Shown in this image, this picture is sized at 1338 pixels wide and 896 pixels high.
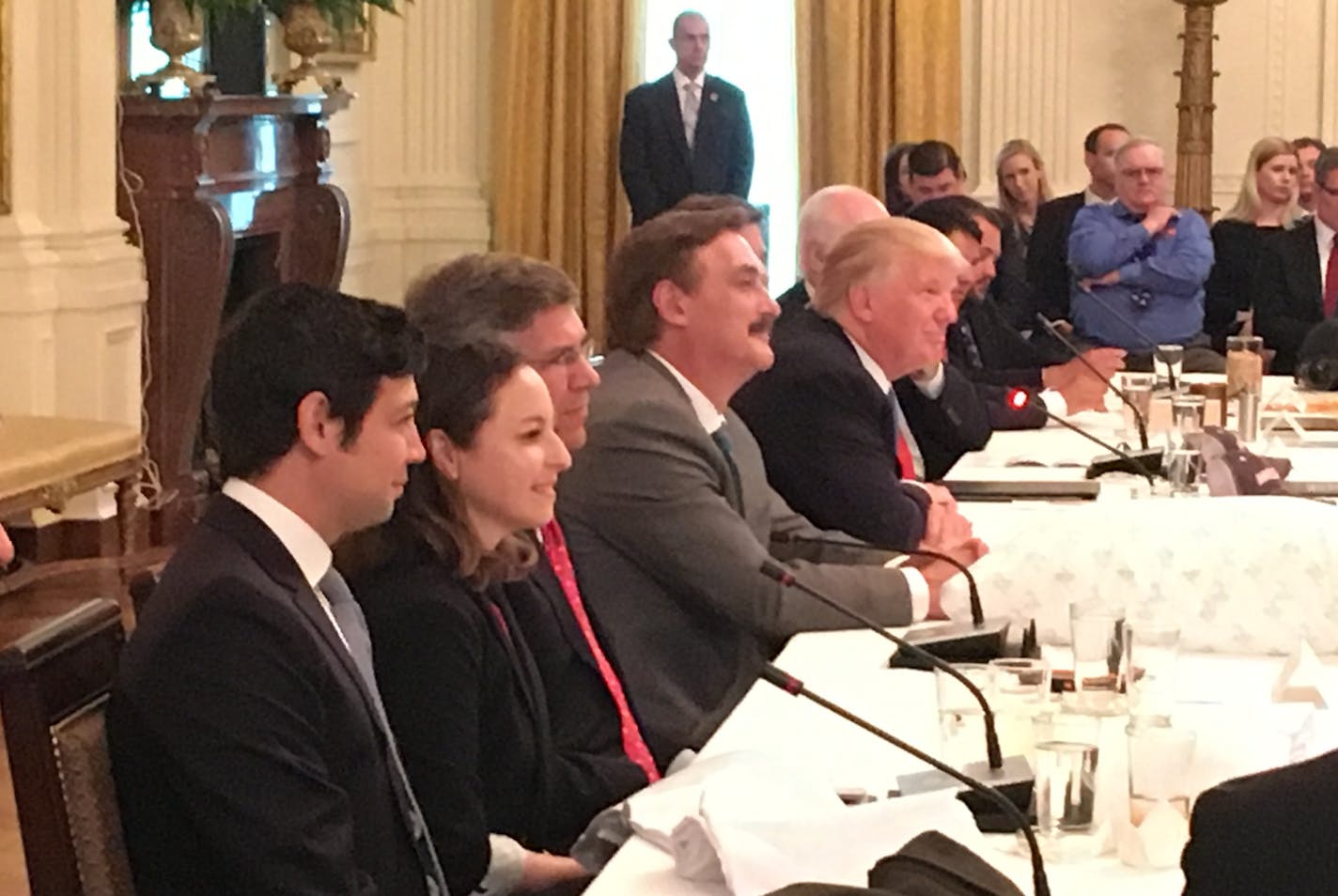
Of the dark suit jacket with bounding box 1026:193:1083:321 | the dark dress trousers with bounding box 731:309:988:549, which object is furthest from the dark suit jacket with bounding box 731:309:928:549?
the dark suit jacket with bounding box 1026:193:1083:321

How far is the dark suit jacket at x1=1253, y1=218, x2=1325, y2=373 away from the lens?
7.51m

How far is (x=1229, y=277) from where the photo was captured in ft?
26.7

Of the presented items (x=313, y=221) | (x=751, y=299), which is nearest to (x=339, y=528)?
(x=751, y=299)

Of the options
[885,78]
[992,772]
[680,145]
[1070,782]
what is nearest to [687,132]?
[680,145]

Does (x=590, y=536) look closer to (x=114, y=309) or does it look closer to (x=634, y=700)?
(x=634, y=700)

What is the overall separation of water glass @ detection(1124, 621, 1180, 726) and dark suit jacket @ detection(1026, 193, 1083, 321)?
6006 mm

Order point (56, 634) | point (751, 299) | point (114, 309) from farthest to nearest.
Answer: point (114, 309), point (751, 299), point (56, 634)

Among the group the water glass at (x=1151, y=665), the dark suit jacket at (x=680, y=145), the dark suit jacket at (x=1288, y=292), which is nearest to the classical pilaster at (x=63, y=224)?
the dark suit jacket at (x=680, y=145)

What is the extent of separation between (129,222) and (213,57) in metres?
1.45

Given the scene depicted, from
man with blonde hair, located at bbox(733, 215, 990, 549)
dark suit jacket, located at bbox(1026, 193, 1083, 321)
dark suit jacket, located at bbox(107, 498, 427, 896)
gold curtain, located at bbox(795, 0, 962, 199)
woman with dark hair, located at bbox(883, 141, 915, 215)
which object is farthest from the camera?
gold curtain, located at bbox(795, 0, 962, 199)

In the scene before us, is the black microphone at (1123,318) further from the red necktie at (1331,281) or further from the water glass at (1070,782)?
the water glass at (1070,782)

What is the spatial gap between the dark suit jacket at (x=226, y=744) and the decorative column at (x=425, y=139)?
7844 millimetres

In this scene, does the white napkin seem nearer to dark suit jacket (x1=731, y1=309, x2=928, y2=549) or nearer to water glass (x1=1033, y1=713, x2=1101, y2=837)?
water glass (x1=1033, y1=713, x2=1101, y2=837)

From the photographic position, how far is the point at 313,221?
8062 mm
